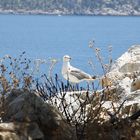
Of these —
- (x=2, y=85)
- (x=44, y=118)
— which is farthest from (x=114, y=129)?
(x=2, y=85)

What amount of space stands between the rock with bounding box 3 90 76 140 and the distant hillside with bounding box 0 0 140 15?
166 meters

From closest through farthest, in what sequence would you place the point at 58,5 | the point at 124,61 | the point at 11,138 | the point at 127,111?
the point at 11,138, the point at 127,111, the point at 124,61, the point at 58,5

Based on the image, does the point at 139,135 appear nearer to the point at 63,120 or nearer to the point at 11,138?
the point at 63,120

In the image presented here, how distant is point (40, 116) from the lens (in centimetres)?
621

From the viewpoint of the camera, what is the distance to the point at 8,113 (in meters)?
6.42

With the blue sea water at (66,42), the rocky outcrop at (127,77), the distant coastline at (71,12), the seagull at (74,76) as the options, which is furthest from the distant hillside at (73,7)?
the rocky outcrop at (127,77)

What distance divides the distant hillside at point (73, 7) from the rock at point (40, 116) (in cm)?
16586

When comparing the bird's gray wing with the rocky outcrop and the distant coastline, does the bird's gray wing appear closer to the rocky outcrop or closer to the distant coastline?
the rocky outcrop

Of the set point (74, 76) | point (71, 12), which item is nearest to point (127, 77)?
point (74, 76)

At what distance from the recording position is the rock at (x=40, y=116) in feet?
20.2

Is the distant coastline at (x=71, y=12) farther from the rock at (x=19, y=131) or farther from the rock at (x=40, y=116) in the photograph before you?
the rock at (x=19, y=131)

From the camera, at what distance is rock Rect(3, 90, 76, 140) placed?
6.16m

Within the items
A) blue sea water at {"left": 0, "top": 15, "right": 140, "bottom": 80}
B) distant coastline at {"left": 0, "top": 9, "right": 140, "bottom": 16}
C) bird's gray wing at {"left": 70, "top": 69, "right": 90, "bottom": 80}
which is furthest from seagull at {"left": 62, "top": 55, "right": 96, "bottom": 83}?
distant coastline at {"left": 0, "top": 9, "right": 140, "bottom": 16}

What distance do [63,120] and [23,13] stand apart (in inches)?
6915
